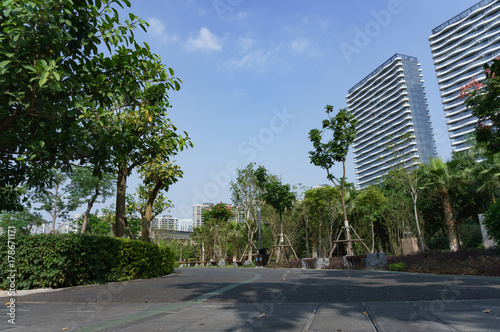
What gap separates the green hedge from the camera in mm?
8828

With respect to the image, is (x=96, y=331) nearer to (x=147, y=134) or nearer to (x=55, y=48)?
(x=55, y=48)

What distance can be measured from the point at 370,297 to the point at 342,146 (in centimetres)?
1581

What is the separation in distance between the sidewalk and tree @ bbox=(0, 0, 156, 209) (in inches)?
120

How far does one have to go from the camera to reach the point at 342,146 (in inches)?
797

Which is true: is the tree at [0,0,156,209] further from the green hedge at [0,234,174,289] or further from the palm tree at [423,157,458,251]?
the palm tree at [423,157,458,251]

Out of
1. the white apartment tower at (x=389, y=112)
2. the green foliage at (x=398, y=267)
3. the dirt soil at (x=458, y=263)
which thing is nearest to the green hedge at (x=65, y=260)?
the green foliage at (x=398, y=267)

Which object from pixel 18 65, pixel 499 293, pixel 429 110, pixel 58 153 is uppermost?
A: pixel 429 110

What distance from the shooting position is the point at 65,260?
9258mm

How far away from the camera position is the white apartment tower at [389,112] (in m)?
138

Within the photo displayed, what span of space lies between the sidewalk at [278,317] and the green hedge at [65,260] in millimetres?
4459

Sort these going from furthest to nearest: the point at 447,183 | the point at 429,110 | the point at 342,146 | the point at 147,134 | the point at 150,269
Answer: the point at 429,110 < the point at 447,183 < the point at 342,146 < the point at 150,269 < the point at 147,134

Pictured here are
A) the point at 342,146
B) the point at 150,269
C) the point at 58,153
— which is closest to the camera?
the point at 58,153

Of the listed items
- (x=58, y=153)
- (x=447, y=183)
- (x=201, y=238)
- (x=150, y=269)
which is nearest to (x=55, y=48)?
(x=58, y=153)

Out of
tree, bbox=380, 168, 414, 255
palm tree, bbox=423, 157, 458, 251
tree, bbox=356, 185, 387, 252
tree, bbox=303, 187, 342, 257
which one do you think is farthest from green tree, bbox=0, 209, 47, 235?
palm tree, bbox=423, 157, 458, 251
